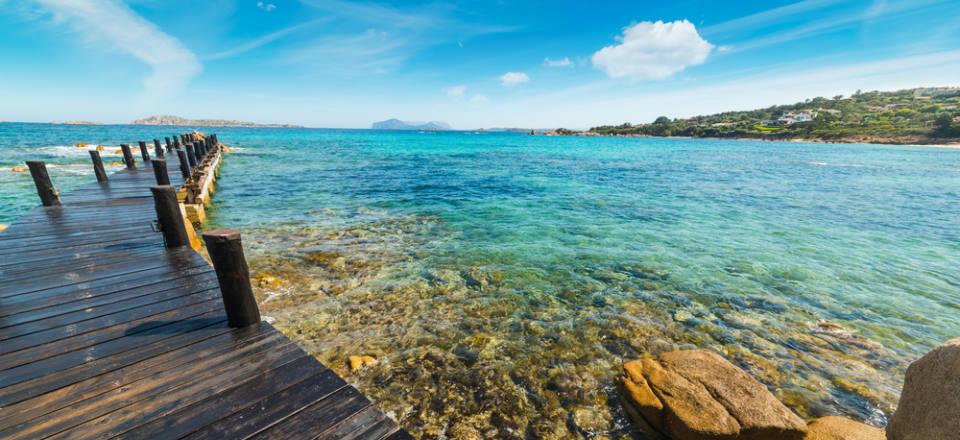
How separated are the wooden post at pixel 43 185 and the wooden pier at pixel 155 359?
468cm

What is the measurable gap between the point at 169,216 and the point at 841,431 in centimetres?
1133

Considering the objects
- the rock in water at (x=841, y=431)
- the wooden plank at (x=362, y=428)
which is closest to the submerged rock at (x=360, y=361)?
the wooden plank at (x=362, y=428)

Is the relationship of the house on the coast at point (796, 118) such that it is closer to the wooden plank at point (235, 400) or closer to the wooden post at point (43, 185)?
the wooden plank at point (235, 400)

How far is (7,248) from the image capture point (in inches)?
284

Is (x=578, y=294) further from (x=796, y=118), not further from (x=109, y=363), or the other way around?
(x=796, y=118)

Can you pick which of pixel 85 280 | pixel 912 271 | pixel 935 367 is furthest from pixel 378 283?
pixel 912 271

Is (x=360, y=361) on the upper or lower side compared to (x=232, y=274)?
lower

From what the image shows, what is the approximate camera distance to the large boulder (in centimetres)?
402

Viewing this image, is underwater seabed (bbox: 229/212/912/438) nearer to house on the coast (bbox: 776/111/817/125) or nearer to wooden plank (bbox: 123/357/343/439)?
wooden plank (bbox: 123/357/343/439)

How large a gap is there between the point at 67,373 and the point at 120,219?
8165 mm

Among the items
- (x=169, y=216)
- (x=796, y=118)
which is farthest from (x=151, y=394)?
(x=796, y=118)

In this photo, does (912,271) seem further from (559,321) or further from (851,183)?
(851,183)

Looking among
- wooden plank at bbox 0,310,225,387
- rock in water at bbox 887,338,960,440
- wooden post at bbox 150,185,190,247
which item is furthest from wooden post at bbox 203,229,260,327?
rock in water at bbox 887,338,960,440

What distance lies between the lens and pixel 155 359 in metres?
3.89
